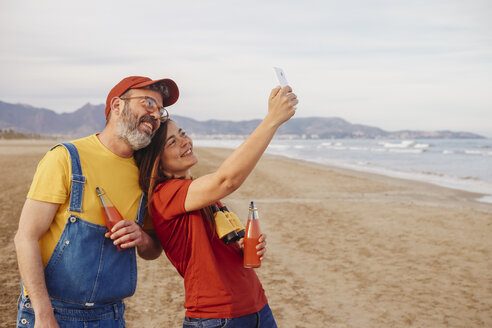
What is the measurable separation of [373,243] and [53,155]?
A: 709 cm

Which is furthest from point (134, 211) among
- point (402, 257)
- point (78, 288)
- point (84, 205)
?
point (402, 257)

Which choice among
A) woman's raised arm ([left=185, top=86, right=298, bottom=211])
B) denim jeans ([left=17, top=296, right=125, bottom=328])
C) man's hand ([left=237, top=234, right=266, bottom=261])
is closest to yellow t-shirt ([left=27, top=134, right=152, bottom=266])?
denim jeans ([left=17, top=296, right=125, bottom=328])

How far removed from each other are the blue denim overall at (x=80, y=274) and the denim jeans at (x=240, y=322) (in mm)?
400

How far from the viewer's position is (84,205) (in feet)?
6.46

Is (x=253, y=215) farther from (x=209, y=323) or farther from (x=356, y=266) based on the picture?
(x=356, y=266)

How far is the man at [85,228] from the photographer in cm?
186

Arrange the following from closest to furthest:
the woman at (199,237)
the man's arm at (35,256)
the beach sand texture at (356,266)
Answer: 1. the man's arm at (35,256)
2. the woman at (199,237)
3. the beach sand texture at (356,266)

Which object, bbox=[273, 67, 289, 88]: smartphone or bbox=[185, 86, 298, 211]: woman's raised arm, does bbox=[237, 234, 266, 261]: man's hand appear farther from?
bbox=[273, 67, 289, 88]: smartphone

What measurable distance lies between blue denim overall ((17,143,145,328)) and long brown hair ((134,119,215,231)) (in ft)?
1.08

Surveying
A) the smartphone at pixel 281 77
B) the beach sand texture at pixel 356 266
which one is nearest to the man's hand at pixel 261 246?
the smartphone at pixel 281 77

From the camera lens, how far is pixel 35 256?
183cm

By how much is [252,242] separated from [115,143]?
0.89 m

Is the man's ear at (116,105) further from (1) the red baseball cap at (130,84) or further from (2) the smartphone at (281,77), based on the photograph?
(2) the smartphone at (281,77)

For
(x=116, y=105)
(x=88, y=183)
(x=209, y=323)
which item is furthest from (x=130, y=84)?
(x=209, y=323)
